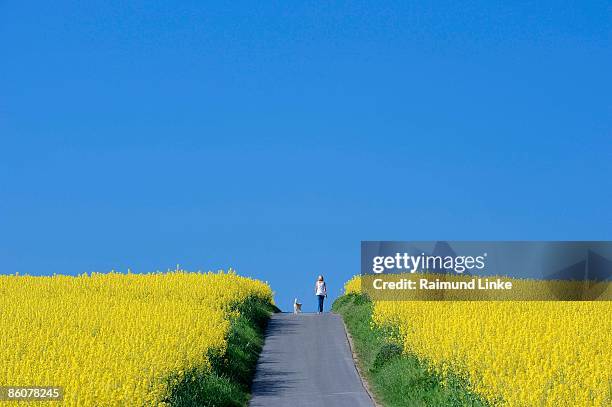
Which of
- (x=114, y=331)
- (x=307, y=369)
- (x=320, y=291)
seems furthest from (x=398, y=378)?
(x=320, y=291)

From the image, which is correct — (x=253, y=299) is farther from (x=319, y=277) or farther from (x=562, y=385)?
(x=562, y=385)

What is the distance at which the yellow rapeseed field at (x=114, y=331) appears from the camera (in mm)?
15656

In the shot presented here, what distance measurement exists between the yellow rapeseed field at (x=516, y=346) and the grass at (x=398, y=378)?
0.29 m

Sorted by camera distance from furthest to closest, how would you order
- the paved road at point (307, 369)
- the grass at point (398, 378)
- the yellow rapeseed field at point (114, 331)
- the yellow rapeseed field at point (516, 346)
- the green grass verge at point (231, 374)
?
1. the paved road at point (307, 369)
2. the green grass verge at point (231, 374)
3. the grass at point (398, 378)
4. the yellow rapeseed field at point (516, 346)
5. the yellow rapeseed field at point (114, 331)

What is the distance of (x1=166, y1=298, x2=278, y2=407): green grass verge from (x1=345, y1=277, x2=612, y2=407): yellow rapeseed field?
4.48m

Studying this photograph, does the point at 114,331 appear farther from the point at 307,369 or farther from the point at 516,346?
the point at 516,346

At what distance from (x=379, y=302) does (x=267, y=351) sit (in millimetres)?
4707

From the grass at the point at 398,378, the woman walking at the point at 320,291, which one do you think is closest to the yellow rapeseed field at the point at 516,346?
the grass at the point at 398,378

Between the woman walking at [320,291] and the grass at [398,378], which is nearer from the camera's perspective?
the grass at [398,378]

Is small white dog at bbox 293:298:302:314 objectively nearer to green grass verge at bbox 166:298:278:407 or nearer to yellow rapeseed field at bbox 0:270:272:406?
yellow rapeseed field at bbox 0:270:272:406

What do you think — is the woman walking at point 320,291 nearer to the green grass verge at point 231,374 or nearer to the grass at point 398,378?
the green grass verge at point 231,374

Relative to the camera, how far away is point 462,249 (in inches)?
1282

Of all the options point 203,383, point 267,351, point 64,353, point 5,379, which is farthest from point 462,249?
point 5,379

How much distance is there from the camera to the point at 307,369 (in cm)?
2484
